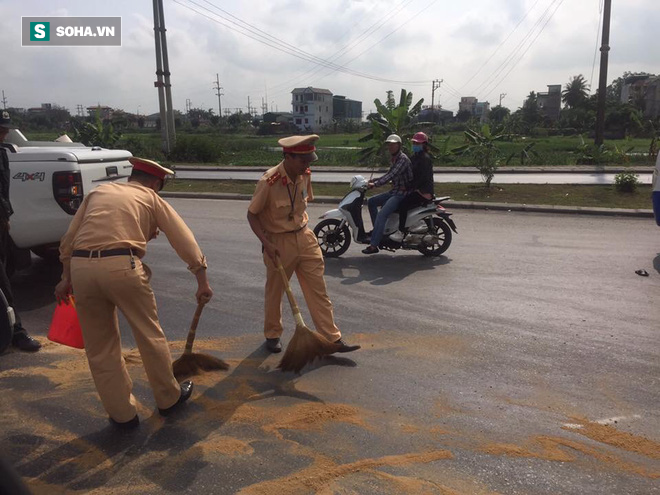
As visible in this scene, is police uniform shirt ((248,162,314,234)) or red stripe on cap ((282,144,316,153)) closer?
red stripe on cap ((282,144,316,153))

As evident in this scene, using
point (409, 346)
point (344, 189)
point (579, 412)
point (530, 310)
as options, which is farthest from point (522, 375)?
point (344, 189)

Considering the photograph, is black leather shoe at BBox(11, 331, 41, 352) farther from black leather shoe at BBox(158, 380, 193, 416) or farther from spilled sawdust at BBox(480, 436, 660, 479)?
spilled sawdust at BBox(480, 436, 660, 479)

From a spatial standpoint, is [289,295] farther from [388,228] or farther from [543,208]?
[543,208]

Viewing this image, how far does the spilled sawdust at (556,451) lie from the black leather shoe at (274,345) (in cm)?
209

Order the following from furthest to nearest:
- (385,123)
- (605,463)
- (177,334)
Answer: (385,123) → (177,334) → (605,463)

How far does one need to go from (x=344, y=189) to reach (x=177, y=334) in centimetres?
1118

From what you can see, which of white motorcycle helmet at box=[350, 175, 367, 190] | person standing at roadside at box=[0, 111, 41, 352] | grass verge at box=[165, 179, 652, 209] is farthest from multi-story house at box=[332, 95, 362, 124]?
person standing at roadside at box=[0, 111, 41, 352]

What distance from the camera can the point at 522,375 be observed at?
14.5 feet

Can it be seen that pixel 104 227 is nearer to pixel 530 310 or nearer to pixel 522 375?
pixel 522 375

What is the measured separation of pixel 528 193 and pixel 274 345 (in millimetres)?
11130

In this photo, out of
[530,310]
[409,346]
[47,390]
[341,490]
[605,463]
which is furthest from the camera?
[530,310]

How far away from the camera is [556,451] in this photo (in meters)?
3.34

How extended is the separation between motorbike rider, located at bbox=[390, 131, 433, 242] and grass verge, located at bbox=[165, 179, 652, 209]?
5.51 meters

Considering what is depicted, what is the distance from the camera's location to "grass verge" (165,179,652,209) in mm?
13055
